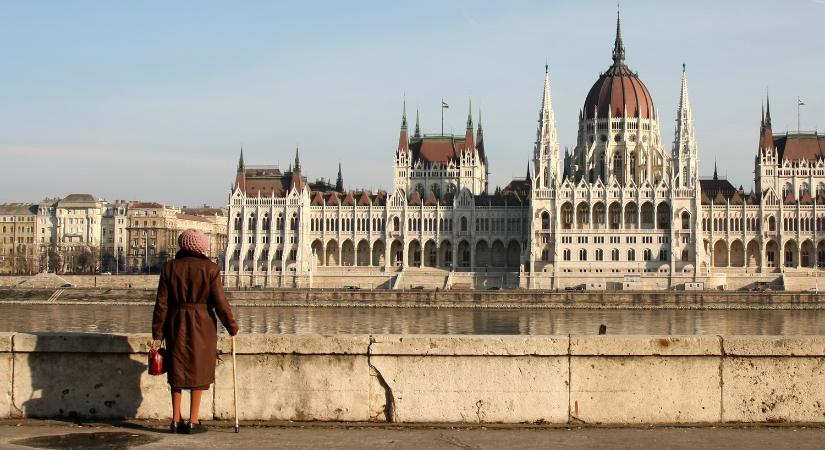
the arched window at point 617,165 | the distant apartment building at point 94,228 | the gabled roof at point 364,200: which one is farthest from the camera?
the distant apartment building at point 94,228

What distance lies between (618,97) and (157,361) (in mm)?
120152

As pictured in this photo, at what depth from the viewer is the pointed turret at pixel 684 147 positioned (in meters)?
121

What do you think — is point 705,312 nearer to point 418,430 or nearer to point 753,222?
point 753,222

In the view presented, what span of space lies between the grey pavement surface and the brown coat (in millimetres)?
683

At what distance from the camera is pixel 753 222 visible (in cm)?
11988

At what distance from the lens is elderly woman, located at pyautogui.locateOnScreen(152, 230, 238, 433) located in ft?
41.4

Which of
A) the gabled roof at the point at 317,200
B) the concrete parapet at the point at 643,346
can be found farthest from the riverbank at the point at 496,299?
the concrete parapet at the point at 643,346

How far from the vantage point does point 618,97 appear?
423 feet

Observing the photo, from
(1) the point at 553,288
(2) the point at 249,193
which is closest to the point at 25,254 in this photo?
(2) the point at 249,193

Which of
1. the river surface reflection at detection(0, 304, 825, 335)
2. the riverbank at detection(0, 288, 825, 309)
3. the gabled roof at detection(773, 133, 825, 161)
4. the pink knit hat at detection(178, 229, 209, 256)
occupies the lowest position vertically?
the river surface reflection at detection(0, 304, 825, 335)

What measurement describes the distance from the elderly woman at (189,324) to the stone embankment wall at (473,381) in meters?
0.81

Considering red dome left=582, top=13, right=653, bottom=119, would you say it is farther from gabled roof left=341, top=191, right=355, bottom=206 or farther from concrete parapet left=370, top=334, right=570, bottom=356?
concrete parapet left=370, top=334, right=570, bottom=356

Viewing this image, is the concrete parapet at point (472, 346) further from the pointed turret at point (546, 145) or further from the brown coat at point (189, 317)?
the pointed turret at point (546, 145)

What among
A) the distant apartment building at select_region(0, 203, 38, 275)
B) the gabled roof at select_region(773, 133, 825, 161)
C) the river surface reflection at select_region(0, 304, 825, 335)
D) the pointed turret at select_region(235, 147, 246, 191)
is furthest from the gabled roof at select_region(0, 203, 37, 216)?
the gabled roof at select_region(773, 133, 825, 161)
